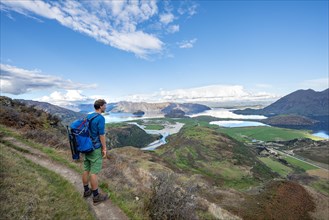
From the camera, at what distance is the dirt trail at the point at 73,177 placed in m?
8.60

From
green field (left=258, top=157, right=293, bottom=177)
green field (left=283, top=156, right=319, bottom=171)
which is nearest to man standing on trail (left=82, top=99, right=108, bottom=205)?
green field (left=258, top=157, right=293, bottom=177)

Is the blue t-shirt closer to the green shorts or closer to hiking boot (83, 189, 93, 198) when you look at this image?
the green shorts

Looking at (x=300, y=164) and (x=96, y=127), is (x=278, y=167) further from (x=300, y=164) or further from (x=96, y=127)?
(x=96, y=127)

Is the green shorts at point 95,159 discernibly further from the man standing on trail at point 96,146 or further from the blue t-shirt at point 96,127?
the blue t-shirt at point 96,127

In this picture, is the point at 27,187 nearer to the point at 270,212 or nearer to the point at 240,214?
the point at 240,214

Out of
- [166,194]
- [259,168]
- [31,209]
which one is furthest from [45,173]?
[259,168]

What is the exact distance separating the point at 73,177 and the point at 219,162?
130957mm

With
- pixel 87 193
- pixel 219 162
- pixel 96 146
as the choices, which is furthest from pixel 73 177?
pixel 219 162

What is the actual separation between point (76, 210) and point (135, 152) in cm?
9529

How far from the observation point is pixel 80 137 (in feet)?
27.6

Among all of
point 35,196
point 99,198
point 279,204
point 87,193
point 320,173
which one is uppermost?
point 35,196

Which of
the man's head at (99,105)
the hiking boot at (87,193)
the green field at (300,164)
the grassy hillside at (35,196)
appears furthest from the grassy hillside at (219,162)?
the man's head at (99,105)

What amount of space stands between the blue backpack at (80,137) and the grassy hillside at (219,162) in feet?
290

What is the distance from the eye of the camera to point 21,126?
26.4 metres
